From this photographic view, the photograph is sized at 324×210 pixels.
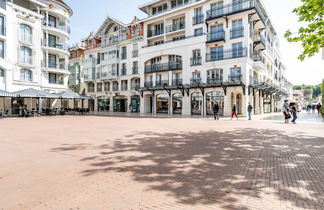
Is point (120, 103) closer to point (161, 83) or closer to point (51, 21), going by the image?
point (161, 83)

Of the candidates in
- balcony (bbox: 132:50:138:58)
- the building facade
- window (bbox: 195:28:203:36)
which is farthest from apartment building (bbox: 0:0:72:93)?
window (bbox: 195:28:203:36)

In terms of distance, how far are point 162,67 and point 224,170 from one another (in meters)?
27.5

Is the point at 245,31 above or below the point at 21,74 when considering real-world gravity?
above

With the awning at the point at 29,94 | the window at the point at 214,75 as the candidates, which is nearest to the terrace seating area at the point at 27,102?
the awning at the point at 29,94

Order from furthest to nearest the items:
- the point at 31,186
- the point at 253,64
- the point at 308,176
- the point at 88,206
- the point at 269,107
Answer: the point at 269,107, the point at 253,64, the point at 308,176, the point at 31,186, the point at 88,206

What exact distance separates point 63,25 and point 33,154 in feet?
111

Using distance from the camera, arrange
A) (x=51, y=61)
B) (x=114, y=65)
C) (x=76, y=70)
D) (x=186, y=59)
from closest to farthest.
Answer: (x=186, y=59) < (x=51, y=61) < (x=114, y=65) < (x=76, y=70)

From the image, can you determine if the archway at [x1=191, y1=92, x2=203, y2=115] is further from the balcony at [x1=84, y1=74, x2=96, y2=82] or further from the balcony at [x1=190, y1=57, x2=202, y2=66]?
the balcony at [x1=84, y1=74, x2=96, y2=82]

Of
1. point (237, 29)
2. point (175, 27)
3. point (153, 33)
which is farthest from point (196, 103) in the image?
point (153, 33)

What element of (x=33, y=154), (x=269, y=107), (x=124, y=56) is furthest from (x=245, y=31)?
(x=33, y=154)

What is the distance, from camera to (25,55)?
87.5 feet

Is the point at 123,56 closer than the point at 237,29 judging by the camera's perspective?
No

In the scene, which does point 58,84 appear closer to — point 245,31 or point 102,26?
point 102,26

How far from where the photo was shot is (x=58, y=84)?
103 feet
